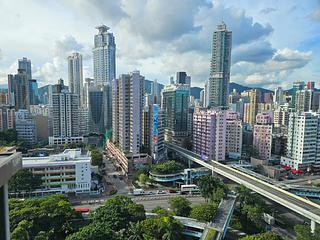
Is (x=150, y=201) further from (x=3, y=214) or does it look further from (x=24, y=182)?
(x=3, y=214)

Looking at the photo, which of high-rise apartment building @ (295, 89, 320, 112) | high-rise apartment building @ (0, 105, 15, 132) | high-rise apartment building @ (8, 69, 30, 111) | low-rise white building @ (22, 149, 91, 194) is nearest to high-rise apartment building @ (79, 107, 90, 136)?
high-rise apartment building @ (0, 105, 15, 132)

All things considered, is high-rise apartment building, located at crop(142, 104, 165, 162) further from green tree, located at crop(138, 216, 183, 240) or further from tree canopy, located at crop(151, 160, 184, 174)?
green tree, located at crop(138, 216, 183, 240)

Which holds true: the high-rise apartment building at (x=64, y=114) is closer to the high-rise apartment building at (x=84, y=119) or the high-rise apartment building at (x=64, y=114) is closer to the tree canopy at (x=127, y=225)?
the high-rise apartment building at (x=84, y=119)

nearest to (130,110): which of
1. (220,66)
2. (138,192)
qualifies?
(138,192)

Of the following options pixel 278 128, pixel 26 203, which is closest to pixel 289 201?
pixel 26 203

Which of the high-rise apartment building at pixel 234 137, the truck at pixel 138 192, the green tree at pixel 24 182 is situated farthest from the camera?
the high-rise apartment building at pixel 234 137

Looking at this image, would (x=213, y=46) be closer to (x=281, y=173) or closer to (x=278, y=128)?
(x=278, y=128)

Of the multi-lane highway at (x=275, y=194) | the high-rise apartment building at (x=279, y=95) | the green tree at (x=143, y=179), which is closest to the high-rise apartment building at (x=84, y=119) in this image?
the green tree at (x=143, y=179)
